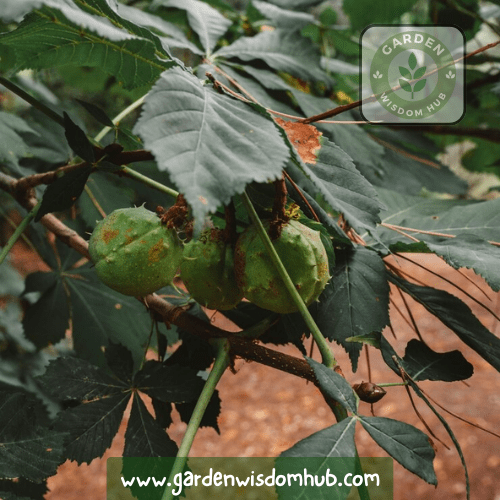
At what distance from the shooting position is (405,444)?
0.45m

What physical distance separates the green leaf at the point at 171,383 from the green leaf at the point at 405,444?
0.73 feet

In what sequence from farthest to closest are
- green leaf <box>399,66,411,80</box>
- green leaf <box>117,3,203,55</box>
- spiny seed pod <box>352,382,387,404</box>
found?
green leaf <box>399,66,411,80</box>
green leaf <box>117,3,203,55</box>
spiny seed pod <box>352,382,387,404</box>

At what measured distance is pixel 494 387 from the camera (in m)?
2.95

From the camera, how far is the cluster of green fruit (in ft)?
1.63

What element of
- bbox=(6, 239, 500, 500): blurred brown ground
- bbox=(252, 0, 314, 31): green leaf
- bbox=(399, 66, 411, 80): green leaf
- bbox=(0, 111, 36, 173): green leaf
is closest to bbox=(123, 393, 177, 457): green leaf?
bbox=(0, 111, 36, 173): green leaf

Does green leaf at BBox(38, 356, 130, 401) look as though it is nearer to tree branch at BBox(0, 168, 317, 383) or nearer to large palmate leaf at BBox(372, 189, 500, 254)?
tree branch at BBox(0, 168, 317, 383)

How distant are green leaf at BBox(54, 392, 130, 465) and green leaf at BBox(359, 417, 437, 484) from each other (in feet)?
1.04

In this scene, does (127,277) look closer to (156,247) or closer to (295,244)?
(156,247)

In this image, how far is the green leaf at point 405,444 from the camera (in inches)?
17.0

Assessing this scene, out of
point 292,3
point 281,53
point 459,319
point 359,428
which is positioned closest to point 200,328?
point 459,319

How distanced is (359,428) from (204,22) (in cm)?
280

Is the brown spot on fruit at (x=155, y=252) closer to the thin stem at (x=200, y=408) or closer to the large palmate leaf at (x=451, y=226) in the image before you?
the thin stem at (x=200, y=408)

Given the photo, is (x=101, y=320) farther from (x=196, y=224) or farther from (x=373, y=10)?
(x=373, y=10)

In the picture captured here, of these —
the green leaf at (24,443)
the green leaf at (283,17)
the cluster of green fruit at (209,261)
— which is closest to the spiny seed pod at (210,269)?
the cluster of green fruit at (209,261)
